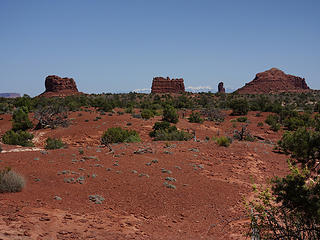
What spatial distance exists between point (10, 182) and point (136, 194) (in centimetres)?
331

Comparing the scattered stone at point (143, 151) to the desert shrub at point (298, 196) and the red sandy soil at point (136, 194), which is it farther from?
the desert shrub at point (298, 196)

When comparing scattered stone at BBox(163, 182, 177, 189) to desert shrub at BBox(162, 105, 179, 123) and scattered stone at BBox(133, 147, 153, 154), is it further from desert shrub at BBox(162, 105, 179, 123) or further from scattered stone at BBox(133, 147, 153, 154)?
desert shrub at BBox(162, 105, 179, 123)

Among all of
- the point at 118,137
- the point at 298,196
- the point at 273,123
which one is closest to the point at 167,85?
the point at 273,123

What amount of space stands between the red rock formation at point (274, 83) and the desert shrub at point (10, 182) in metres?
88.4

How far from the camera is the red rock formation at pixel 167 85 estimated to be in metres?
86.2

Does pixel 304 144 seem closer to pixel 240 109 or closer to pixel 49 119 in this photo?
pixel 49 119

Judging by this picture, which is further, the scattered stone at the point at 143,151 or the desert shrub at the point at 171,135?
the desert shrub at the point at 171,135

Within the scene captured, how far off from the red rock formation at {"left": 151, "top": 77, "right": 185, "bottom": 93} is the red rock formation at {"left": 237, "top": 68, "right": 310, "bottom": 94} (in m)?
21.9

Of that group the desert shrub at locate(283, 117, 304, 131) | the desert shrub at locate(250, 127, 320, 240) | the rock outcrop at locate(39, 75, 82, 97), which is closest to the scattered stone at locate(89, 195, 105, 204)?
the desert shrub at locate(250, 127, 320, 240)

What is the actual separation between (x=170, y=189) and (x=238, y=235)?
2782mm

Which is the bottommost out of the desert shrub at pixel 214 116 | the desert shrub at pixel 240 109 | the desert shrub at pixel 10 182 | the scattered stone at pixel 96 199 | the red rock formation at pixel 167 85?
the scattered stone at pixel 96 199

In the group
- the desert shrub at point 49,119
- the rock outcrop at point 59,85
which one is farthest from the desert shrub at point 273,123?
the rock outcrop at point 59,85

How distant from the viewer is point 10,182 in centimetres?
659

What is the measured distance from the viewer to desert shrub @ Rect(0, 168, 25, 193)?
257 inches
